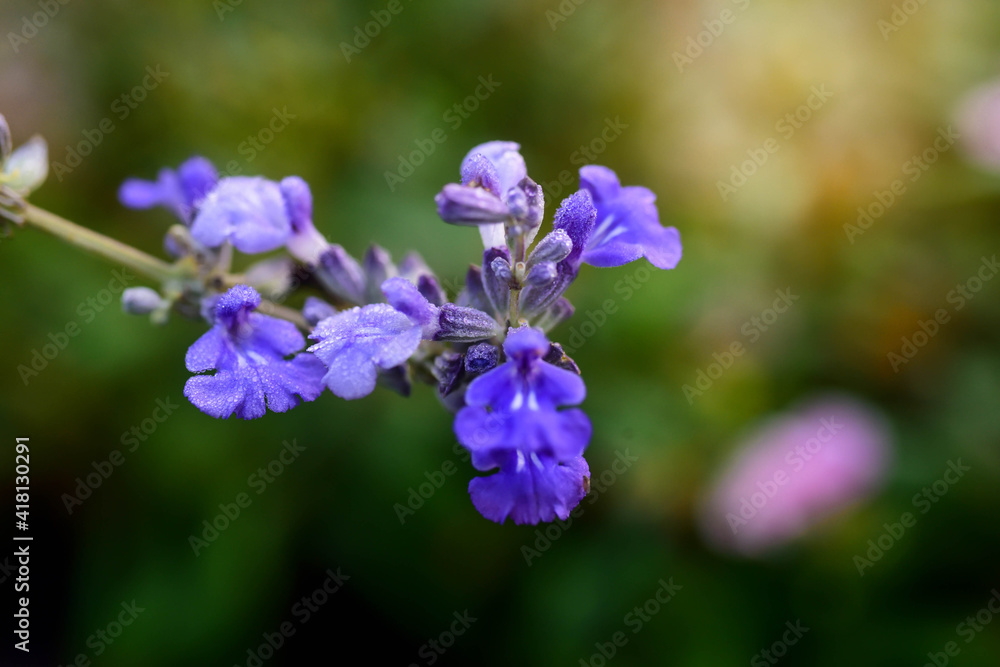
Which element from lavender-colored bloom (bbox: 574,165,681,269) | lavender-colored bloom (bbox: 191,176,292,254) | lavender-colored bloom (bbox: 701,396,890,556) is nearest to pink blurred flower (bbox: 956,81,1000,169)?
lavender-colored bloom (bbox: 701,396,890,556)

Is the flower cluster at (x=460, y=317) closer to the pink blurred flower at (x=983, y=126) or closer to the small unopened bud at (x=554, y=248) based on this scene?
the small unopened bud at (x=554, y=248)

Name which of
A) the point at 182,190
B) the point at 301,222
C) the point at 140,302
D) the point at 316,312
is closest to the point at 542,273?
the point at 316,312

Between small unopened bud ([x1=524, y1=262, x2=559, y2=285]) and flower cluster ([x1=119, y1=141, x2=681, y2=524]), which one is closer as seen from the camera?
flower cluster ([x1=119, y1=141, x2=681, y2=524])

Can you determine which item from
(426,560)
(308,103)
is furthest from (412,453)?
(308,103)

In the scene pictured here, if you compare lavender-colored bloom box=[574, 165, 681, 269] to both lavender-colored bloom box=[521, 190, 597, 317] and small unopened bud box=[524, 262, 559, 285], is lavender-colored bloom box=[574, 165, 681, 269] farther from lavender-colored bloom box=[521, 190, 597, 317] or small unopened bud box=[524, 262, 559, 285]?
small unopened bud box=[524, 262, 559, 285]

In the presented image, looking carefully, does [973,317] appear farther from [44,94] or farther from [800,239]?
[44,94]
